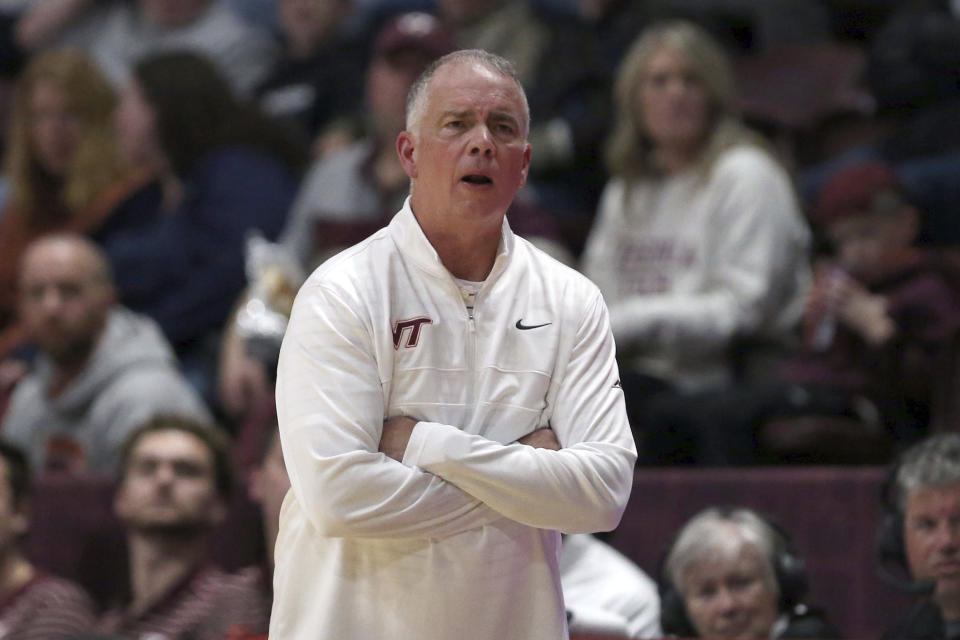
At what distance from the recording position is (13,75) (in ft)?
30.0

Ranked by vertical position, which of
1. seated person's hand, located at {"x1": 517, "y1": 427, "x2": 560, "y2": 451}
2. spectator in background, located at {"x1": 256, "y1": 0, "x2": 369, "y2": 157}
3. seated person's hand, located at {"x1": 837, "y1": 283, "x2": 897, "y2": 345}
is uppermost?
spectator in background, located at {"x1": 256, "y1": 0, "x2": 369, "y2": 157}

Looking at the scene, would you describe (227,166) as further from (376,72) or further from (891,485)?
(891,485)

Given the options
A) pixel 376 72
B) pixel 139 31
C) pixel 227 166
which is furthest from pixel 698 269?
pixel 139 31

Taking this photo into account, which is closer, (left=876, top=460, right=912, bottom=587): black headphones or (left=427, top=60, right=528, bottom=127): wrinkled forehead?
(left=427, top=60, right=528, bottom=127): wrinkled forehead

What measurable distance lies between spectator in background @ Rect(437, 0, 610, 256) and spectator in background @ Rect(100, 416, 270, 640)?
1.89 metres

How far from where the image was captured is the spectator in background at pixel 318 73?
26.9 feet

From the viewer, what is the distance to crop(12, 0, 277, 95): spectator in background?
8.43 metres

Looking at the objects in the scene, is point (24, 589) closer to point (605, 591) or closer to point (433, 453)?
point (605, 591)

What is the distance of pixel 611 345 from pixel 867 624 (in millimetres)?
2260

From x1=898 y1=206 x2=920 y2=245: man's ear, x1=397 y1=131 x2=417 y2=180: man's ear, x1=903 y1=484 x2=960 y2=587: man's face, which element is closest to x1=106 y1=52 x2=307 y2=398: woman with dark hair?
x1=898 y1=206 x2=920 y2=245: man's ear

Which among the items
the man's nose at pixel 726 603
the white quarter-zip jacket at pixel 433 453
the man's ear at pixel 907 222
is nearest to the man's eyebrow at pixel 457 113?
the white quarter-zip jacket at pixel 433 453

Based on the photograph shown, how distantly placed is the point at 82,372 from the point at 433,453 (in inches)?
141

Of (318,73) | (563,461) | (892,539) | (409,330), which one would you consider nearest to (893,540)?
(892,539)

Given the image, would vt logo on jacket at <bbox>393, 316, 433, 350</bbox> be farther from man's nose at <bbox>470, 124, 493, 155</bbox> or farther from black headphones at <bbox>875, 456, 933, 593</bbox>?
black headphones at <bbox>875, 456, 933, 593</bbox>
